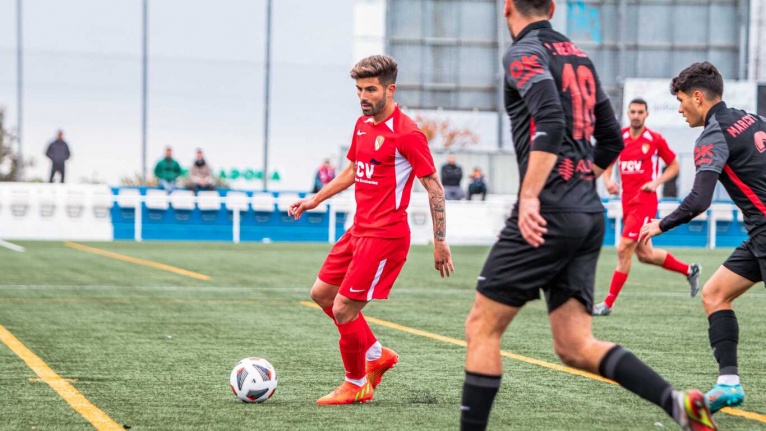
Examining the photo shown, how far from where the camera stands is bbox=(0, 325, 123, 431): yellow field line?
551 centimetres

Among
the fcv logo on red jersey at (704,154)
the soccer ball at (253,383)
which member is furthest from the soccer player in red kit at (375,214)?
the fcv logo on red jersey at (704,154)

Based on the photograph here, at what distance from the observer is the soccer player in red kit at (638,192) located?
11.2 meters

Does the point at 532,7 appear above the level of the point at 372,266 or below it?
above

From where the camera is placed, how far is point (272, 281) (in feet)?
49.8

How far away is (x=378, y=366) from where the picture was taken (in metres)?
6.55

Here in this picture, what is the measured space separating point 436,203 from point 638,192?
5.92m

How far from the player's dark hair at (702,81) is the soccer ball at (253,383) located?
2.77 m

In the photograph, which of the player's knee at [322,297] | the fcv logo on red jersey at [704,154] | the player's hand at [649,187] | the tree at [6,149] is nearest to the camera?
the fcv logo on red jersey at [704,154]

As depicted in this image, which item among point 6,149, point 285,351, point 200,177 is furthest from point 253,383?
point 6,149

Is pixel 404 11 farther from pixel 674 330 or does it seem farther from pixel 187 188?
pixel 674 330

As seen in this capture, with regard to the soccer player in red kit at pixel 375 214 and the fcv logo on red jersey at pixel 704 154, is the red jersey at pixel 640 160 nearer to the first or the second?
the fcv logo on red jersey at pixel 704 154

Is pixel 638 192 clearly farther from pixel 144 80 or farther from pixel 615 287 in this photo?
pixel 144 80

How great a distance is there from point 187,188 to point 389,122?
24.2 metres

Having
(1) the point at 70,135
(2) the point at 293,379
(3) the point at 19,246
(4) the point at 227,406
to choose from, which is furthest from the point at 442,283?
(1) the point at 70,135
